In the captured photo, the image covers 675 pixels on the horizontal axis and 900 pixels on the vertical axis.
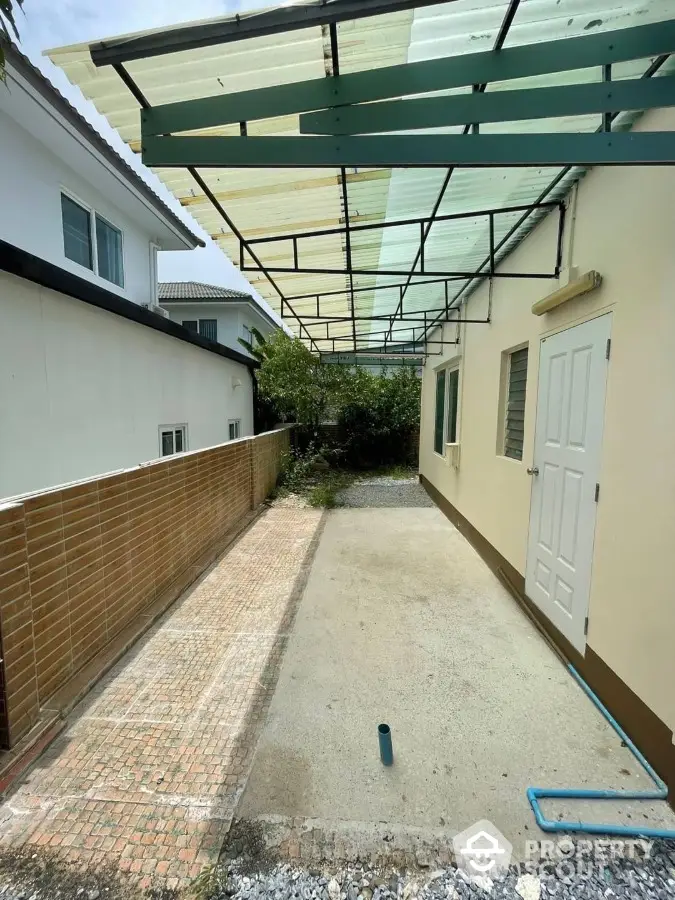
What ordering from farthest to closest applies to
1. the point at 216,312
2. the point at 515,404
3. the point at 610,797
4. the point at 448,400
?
the point at 216,312, the point at 448,400, the point at 515,404, the point at 610,797

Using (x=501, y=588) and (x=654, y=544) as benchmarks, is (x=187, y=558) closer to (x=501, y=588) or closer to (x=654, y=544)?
(x=501, y=588)

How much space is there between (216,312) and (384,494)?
945 centimetres

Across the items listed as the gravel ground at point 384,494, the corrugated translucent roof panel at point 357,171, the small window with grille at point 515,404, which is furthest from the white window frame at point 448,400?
the corrugated translucent roof panel at point 357,171

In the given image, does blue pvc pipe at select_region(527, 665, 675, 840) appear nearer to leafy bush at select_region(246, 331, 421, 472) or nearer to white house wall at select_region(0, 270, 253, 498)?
white house wall at select_region(0, 270, 253, 498)

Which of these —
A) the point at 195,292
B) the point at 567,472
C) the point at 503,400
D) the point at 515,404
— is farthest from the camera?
the point at 195,292

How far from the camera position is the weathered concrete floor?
1.71m

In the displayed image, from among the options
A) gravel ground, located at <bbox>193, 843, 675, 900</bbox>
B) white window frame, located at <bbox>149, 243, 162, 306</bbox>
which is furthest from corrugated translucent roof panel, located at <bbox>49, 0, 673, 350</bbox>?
white window frame, located at <bbox>149, 243, 162, 306</bbox>

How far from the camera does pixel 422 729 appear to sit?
7.17 ft

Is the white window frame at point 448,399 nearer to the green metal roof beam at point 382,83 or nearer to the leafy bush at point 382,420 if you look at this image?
the green metal roof beam at point 382,83

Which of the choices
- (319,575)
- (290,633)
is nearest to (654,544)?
(290,633)

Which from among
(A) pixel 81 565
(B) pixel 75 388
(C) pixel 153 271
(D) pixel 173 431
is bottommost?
(A) pixel 81 565

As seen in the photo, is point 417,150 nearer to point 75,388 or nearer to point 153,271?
point 75,388

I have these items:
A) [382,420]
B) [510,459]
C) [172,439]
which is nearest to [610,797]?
[510,459]

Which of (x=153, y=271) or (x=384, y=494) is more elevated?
(x=153, y=271)
